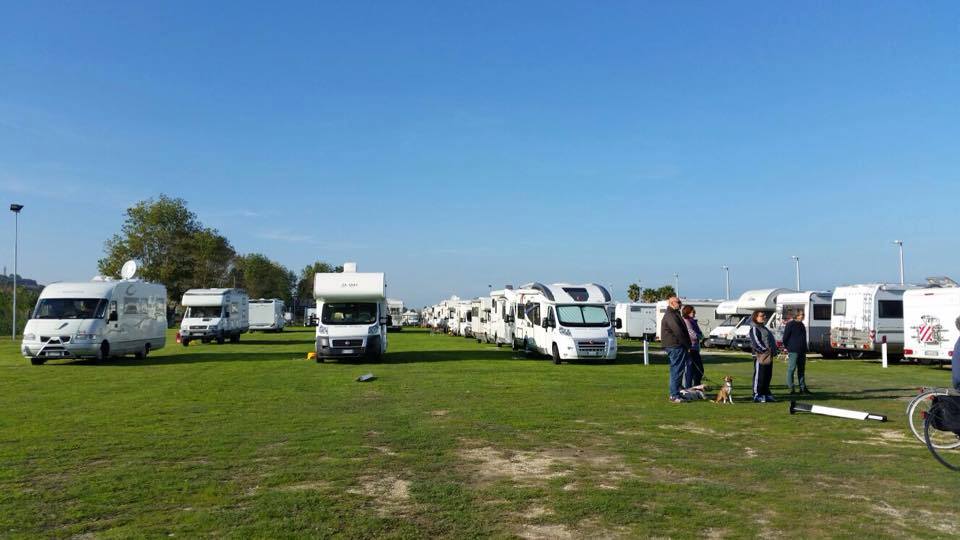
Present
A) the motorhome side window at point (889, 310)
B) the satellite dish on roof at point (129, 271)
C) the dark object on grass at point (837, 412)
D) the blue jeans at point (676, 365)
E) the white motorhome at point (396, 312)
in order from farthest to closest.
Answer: the white motorhome at point (396, 312), the satellite dish on roof at point (129, 271), the motorhome side window at point (889, 310), the blue jeans at point (676, 365), the dark object on grass at point (837, 412)

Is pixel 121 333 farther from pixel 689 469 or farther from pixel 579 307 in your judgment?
A: pixel 689 469

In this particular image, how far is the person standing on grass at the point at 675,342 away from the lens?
13.6m

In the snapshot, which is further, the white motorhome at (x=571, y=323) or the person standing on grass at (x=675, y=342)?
the white motorhome at (x=571, y=323)

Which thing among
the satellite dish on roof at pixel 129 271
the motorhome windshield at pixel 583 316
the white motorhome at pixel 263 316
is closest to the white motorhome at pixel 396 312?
the white motorhome at pixel 263 316

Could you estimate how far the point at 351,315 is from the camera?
25.4 meters

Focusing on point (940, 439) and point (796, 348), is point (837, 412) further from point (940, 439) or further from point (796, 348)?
point (796, 348)

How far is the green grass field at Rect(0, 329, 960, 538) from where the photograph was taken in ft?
19.6

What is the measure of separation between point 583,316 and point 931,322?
10.4 metres

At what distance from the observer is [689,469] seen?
7996mm

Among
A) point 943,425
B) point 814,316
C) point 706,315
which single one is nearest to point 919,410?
point 943,425

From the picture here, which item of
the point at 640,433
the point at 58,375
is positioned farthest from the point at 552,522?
the point at 58,375

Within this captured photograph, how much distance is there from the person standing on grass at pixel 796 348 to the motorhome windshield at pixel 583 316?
9.75 meters

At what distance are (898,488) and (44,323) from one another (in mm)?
24412

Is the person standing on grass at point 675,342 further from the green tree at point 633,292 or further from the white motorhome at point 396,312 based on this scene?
the green tree at point 633,292
